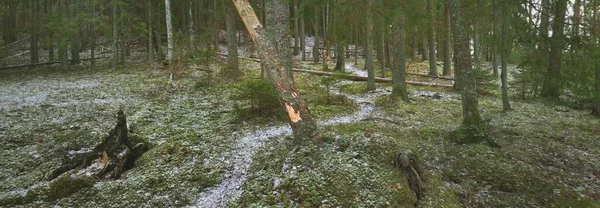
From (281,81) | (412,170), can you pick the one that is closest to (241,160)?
(281,81)

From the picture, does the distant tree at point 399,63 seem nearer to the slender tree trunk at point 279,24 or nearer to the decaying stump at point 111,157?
the slender tree trunk at point 279,24

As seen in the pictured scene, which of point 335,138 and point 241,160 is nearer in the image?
point 241,160

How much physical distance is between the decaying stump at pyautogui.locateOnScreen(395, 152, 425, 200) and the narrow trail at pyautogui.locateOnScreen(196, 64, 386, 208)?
2.68 m

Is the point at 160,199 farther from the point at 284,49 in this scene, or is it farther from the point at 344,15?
the point at 344,15

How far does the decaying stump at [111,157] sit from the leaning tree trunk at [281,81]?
3.13 m

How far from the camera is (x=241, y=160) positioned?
23.1 ft

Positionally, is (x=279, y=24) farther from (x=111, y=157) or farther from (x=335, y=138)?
(x=111, y=157)

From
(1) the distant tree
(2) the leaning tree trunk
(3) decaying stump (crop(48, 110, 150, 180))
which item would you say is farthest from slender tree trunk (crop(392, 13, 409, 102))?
(3) decaying stump (crop(48, 110, 150, 180))

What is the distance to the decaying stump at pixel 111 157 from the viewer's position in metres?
6.50

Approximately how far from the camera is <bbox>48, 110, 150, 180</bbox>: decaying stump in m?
6.50

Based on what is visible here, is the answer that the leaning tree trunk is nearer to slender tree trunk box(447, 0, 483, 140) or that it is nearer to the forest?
the forest

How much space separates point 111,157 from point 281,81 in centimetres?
354

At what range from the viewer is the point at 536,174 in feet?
20.8

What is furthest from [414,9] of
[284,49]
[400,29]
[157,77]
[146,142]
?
[157,77]
